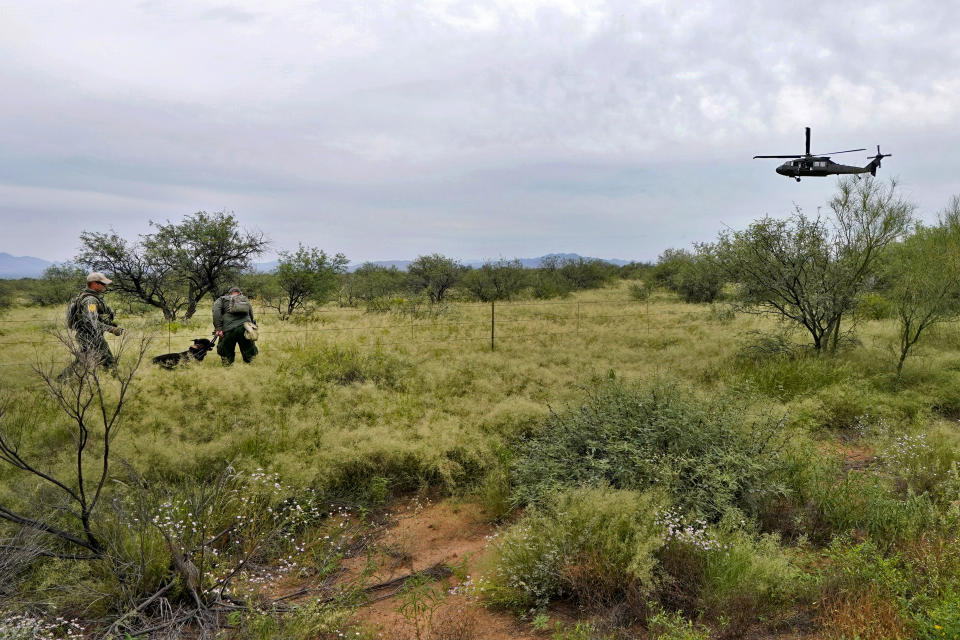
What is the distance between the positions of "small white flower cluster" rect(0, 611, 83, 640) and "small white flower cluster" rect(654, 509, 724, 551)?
14.2ft

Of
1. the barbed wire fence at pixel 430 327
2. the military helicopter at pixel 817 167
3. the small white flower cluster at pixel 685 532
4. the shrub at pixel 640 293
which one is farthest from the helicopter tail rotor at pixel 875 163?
the shrub at pixel 640 293

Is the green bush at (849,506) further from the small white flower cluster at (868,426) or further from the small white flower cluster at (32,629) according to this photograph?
the small white flower cluster at (32,629)

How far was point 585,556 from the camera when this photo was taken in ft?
13.4

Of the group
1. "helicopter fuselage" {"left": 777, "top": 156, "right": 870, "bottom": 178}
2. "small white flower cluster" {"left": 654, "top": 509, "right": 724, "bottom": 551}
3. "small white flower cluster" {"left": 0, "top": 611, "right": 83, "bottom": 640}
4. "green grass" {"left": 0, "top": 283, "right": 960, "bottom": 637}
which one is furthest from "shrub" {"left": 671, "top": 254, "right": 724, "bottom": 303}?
"small white flower cluster" {"left": 0, "top": 611, "right": 83, "bottom": 640}

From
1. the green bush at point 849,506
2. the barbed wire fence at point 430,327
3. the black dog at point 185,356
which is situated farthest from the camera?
the barbed wire fence at point 430,327

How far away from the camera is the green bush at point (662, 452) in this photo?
16.1ft

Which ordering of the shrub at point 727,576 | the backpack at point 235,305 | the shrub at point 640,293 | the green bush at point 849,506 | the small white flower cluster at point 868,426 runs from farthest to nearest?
the shrub at point 640,293 < the backpack at point 235,305 < the small white flower cluster at point 868,426 < the green bush at point 849,506 < the shrub at point 727,576

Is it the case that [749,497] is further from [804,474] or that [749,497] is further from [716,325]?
[716,325]

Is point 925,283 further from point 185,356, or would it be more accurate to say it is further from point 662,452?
point 185,356

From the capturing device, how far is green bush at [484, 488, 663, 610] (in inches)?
155

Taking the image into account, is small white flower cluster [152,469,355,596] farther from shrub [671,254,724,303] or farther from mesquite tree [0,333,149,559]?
shrub [671,254,724,303]

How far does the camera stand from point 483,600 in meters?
4.15

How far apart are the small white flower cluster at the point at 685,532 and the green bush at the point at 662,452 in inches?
5.7

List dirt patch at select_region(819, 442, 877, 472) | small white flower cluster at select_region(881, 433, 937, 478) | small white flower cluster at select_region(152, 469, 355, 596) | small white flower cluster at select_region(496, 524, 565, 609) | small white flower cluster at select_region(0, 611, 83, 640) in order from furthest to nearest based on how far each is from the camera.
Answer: dirt patch at select_region(819, 442, 877, 472)
small white flower cluster at select_region(881, 433, 937, 478)
small white flower cluster at select_region(152, 469, 355, 596)
small white flower cluster at select_region(496, 524, 565, 609)
small white flower cluster at select_region(0, 611, 83, 640)
